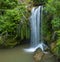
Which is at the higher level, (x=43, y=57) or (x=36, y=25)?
(x=36, y=25)

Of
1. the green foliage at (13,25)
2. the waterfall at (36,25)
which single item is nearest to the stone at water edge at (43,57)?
the waterfall at (36,25)

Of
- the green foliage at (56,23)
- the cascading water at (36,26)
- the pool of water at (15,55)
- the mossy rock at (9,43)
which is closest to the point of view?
the green foliage at (56,23)

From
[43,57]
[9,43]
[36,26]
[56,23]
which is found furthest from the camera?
[36,26]

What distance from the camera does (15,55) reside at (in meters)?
10.7

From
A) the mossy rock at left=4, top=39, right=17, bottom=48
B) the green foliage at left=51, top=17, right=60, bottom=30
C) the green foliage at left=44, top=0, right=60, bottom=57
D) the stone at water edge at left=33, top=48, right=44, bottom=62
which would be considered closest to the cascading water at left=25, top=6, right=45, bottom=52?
the green foliage at left=44, top=0, right=60, bottom=57

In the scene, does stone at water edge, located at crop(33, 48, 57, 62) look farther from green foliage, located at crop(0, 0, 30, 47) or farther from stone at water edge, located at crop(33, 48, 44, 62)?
green foliage, located at crop(0, 0, 30, 47)

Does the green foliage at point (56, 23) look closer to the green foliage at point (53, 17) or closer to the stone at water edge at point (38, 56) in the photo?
the green foliage at point (53, 17)

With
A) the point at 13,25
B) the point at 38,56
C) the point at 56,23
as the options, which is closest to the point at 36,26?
the point at 13,25

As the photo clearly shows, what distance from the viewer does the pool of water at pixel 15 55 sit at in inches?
395

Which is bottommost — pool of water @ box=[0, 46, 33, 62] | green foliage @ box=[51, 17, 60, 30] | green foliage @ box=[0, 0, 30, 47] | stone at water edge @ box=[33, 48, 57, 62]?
pool of water @ box=[0, 46, 33, 62]

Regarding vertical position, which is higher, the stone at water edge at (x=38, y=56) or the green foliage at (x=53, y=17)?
the green foliage at (x=53, y=17)

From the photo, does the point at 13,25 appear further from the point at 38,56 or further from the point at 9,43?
the point at 38,56

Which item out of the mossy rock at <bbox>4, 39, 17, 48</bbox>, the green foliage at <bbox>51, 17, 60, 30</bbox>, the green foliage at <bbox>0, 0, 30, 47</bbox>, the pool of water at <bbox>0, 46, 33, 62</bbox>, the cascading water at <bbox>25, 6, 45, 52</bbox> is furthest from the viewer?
the cascading water at <bbox>25, 6, 45, 52</bbox>

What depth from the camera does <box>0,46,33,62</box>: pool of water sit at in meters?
10.0
